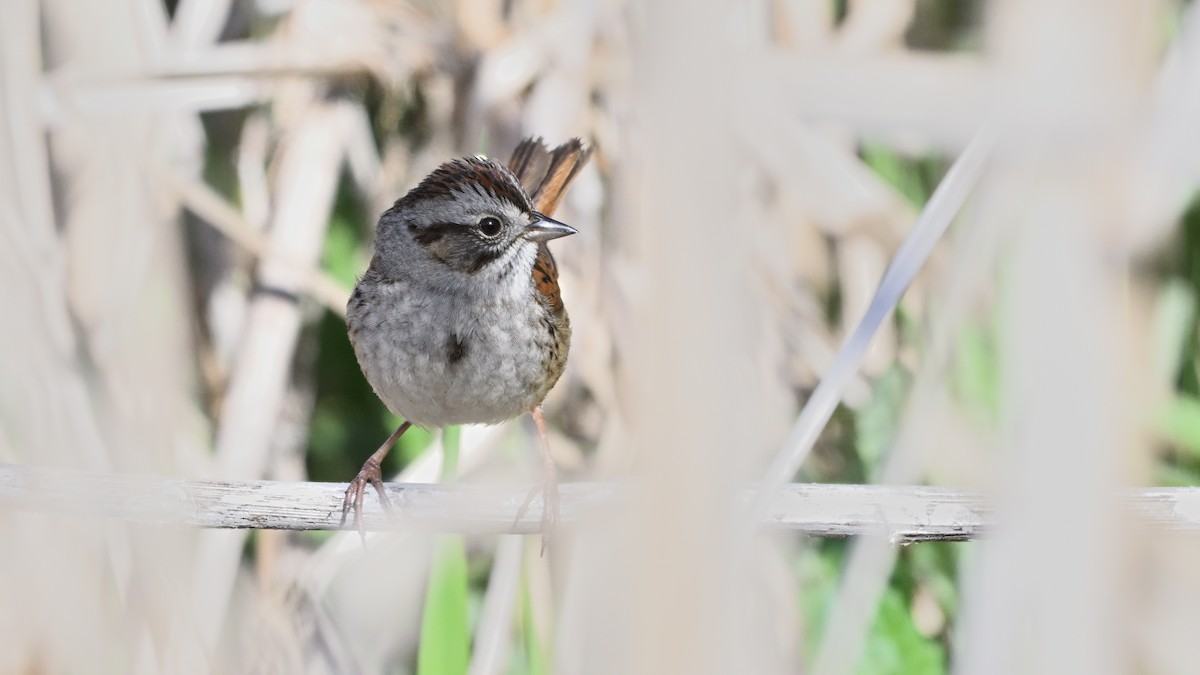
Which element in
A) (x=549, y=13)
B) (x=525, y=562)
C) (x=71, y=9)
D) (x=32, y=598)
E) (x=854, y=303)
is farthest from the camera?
(x=549, y=13)

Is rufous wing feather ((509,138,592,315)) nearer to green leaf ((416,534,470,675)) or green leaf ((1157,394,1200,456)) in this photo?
green leaf ((416,534,470,675))

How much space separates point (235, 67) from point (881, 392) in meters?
1.72

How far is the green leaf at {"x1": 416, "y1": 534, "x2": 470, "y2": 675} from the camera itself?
5.75 ft

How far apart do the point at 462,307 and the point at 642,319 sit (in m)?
0.93

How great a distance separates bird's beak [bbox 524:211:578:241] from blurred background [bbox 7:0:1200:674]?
19 centimetres

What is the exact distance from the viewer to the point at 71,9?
239 centimetres

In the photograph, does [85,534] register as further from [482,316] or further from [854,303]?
[854,303]

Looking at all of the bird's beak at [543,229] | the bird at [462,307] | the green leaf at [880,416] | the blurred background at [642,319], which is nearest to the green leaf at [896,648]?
the blurred background at [642,319]

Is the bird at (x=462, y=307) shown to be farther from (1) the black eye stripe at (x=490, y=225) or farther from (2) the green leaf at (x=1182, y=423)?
(2) the green leaf at (x=1182, y=423)

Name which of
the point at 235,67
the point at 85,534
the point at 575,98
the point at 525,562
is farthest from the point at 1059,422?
the point at 235,67

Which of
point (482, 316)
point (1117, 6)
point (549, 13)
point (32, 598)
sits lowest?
point (32, 598)

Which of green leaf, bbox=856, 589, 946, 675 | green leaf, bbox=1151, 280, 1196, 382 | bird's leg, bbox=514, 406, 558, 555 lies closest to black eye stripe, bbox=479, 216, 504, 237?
bird's leg, bbox=514, 406, 558, 555

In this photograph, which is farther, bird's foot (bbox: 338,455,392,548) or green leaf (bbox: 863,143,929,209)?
green leaf (bbox: 863,143,929,209)

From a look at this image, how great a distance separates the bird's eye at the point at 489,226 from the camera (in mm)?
2199
